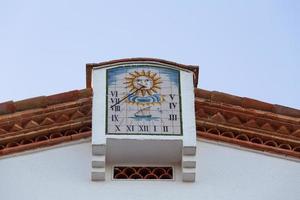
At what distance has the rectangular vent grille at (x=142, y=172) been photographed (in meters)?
10.2

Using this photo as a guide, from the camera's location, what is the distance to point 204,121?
35.5ft

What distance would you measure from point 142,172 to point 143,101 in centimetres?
69

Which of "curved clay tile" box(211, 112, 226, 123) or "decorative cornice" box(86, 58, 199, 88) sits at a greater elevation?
"decorative cornice" box(86, 58, 199, 88)

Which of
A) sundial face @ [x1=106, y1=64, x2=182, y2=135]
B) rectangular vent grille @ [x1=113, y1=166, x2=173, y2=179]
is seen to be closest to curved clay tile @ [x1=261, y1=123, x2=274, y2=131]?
sundial face @ [x1=106, y1=64, x2=182, y2=135]

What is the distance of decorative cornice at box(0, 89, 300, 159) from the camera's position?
10594 millimetres

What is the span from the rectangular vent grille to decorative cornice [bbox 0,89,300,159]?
0.53 metres

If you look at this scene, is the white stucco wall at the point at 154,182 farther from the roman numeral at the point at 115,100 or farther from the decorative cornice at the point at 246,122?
the roman numeral at the point at 115,100

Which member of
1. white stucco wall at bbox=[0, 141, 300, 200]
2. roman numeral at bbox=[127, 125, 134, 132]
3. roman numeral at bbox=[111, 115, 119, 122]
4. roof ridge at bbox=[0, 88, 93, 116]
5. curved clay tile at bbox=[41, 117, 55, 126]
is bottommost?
white stucco wall at bbox=[0, 141, 300, 200]

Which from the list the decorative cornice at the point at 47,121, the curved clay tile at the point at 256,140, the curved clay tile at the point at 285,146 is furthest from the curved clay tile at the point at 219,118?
the decorative cornice at the point at 47,121

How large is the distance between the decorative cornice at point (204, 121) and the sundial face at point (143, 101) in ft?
1.05

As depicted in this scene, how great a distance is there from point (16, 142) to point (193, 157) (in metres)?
1.67

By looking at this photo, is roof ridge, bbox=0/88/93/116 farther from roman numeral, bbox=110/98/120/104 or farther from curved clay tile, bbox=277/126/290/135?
curved clay tile, bbox=277/126/290/135

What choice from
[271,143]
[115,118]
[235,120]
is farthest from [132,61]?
[271,143]

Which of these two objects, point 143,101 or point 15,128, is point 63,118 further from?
point 143,101
